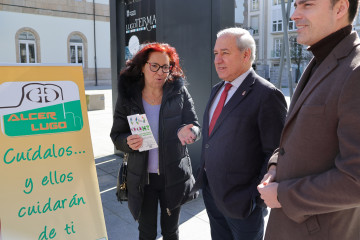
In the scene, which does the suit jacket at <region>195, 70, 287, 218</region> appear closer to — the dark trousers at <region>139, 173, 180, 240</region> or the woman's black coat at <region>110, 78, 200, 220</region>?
the woman's black coat at <region>110, 78, 200, 220</region>

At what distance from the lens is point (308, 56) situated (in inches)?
1315

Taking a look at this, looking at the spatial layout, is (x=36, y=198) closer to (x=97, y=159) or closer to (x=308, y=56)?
(x=97, y=159)

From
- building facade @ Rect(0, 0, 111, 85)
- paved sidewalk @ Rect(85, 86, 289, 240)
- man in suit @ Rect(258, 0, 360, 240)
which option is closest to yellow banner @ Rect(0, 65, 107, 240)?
man in suit @ Rect(258, 0, 360, 240)

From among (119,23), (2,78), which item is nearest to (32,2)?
(119,23)

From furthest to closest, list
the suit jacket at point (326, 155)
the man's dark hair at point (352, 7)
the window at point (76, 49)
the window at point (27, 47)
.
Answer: the window at point (76, 49)
the window at point (27, 47)
the man's dark hair at point (352, 7)
the suit jacket at point (326, 155)

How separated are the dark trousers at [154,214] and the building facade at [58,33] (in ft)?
72.3

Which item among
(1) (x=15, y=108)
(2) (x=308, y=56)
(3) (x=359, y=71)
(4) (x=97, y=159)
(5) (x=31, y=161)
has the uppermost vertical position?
(2) (x=308, y=56)

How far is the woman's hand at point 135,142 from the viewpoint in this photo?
87.2 inches

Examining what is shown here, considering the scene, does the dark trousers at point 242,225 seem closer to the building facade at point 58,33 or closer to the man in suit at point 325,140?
the man in suit at point 325,140

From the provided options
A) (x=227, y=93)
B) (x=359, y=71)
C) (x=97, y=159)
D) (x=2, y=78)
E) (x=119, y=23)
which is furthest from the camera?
(x=97, y=159)

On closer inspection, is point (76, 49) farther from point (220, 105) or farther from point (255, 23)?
point (255, 23)

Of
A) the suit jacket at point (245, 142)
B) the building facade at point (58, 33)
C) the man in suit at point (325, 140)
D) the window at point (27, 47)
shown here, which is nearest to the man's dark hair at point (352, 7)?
the man in suit at point (325, 140)

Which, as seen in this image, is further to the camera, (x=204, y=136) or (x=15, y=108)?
(x=204, y=136)

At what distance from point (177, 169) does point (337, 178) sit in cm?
142
